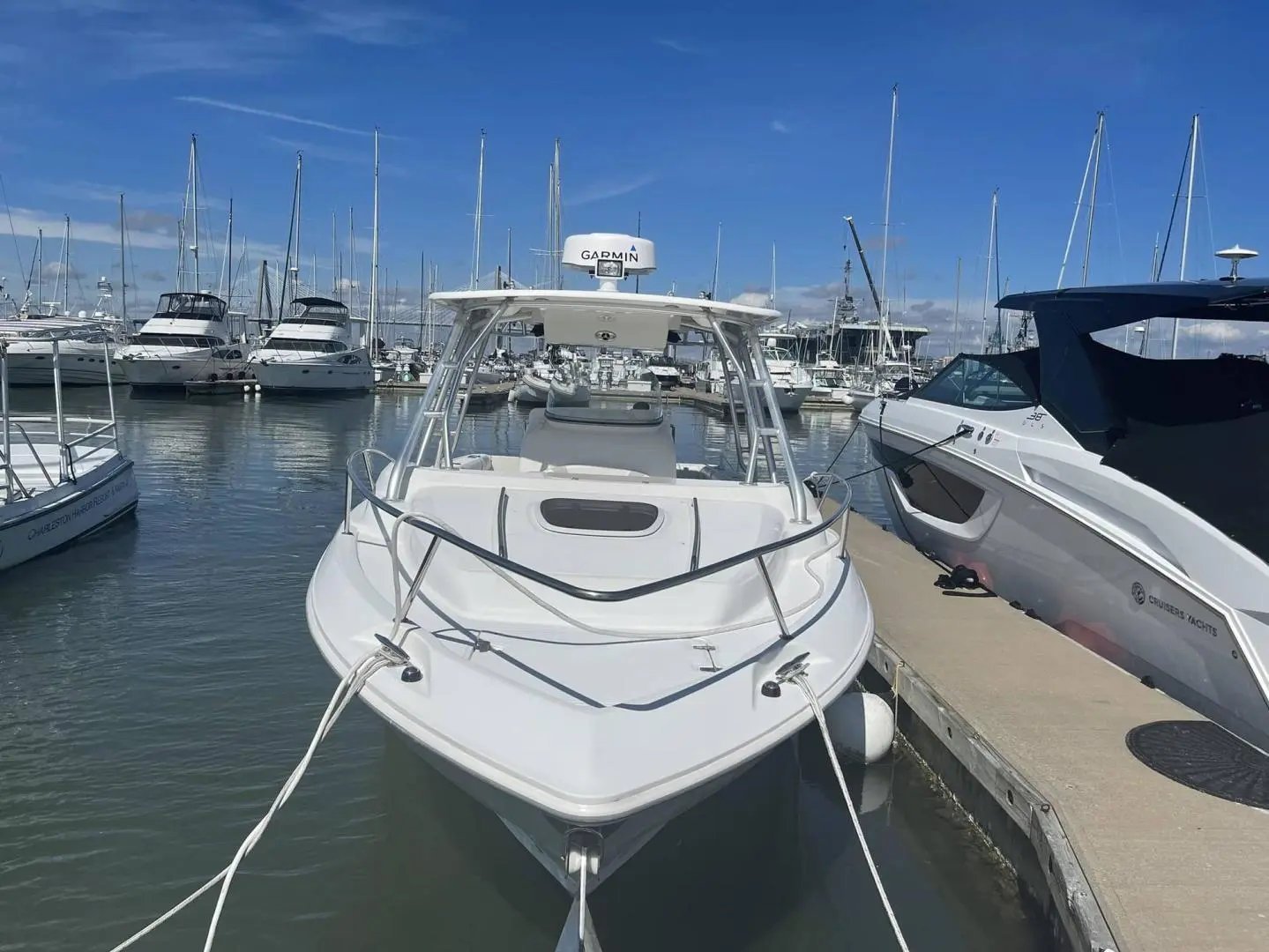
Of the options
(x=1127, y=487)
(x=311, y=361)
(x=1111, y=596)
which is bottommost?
(x=1111, y=596)

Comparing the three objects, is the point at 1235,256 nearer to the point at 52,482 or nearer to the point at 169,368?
the point at 52,482

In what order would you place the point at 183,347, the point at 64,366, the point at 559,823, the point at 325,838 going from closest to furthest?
the point at 559,823, the point at 325,838, the point at 64,366, the point at 183,347

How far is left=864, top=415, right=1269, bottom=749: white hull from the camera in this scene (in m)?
5.32

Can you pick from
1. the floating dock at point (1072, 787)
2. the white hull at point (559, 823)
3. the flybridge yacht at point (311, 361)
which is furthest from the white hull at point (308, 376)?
the white hull at point (559, 823)

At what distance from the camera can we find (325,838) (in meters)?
5.11

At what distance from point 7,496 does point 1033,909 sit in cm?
978

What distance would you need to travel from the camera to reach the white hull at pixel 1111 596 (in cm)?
532

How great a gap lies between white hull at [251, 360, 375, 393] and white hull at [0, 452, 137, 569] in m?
25.7

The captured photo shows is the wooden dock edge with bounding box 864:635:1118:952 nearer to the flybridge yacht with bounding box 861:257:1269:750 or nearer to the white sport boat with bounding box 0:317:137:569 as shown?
the flybridge yacht with bounding box 861:257:1269:750

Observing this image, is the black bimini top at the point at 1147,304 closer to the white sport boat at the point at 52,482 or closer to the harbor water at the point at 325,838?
the harbor water at the point at 325,838

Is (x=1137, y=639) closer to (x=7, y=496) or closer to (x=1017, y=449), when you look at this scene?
(x=1017, y=449)

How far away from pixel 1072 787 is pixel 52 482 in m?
10.5

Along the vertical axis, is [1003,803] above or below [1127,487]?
below

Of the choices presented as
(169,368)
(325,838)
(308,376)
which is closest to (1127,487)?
(325,838)
